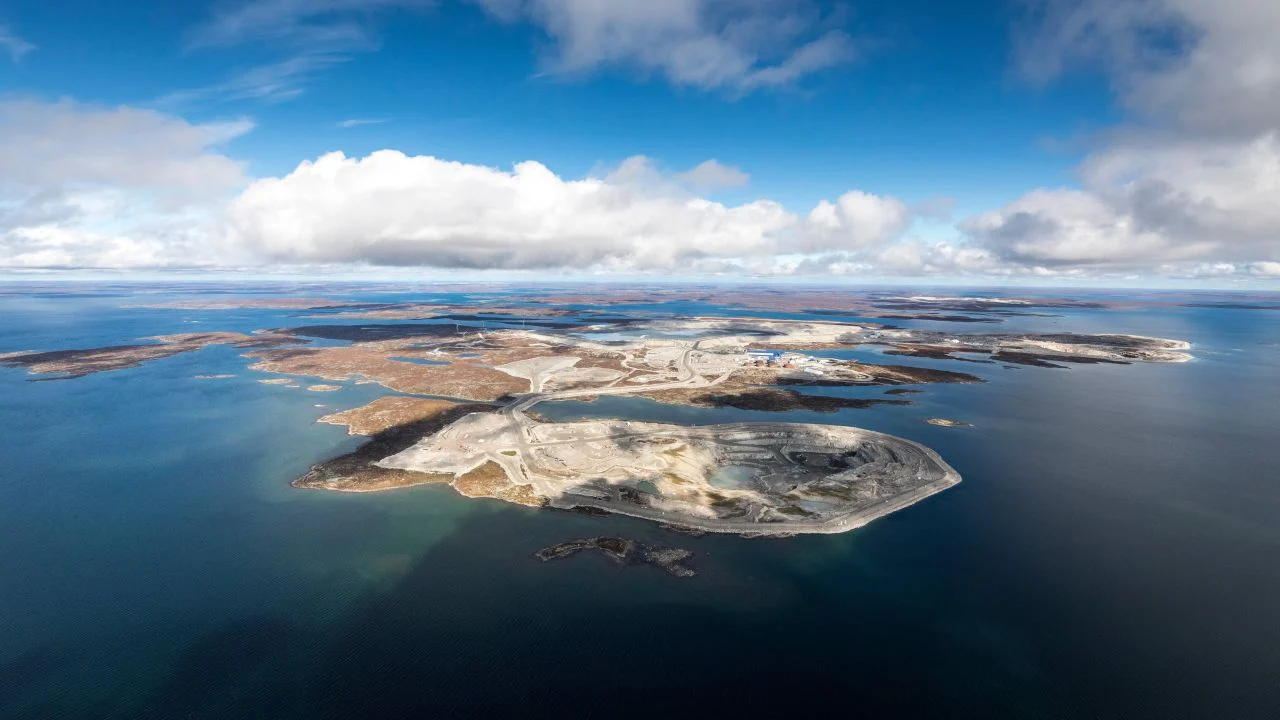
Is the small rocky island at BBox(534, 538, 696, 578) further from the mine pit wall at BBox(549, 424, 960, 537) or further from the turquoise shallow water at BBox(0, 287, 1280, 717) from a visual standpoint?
the mine pit wall at BBox(549, 424, 960, 537)

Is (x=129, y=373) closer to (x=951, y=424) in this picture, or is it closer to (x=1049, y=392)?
(x=951, y=424)

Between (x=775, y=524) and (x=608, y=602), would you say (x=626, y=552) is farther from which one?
(x=775, y=524)

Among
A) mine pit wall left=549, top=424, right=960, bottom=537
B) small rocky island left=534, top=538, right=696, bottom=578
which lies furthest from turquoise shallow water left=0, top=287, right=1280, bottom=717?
mine pit wall left=549, top=424, right=960, bottom=537

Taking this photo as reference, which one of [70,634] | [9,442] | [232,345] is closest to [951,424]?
[70,634]

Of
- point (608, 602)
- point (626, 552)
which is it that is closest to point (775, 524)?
point (626, 552)

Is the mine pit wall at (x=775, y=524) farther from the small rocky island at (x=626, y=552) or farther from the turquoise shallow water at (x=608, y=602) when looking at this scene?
the small rocky island at (x=626, y=552)

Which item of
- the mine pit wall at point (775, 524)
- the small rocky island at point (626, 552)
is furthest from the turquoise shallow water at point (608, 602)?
the mine pit wall at point (775, 524)

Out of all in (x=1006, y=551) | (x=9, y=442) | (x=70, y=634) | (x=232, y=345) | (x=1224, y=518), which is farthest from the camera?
(x=232, y=345)

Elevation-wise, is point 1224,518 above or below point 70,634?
above

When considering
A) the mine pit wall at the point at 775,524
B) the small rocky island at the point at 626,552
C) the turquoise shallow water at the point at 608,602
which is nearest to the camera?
the turquoise shallow water at the point at 608,602
